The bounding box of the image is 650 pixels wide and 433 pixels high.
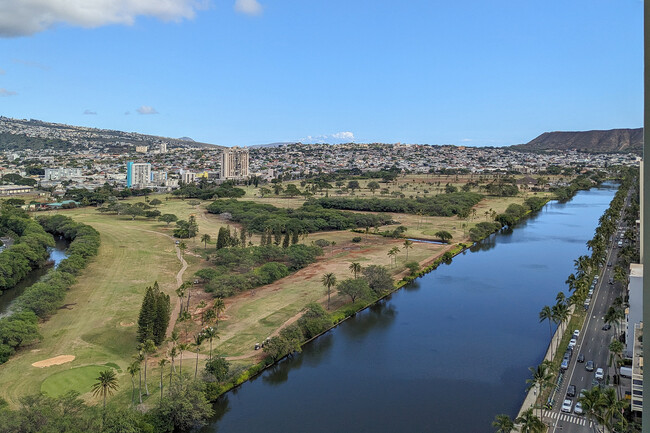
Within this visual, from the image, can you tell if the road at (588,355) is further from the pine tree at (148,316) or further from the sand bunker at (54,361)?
the sand bunker at (54,361)

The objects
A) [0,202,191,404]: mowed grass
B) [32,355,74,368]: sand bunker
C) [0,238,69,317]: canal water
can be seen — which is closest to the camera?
→ [0,202,191,404]: mowed grass

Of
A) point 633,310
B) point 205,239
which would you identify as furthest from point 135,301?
point 633,310

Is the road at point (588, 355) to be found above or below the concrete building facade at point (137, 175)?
below

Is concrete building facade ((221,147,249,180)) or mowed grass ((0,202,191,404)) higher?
concrete building facade ((221,147,249,180))

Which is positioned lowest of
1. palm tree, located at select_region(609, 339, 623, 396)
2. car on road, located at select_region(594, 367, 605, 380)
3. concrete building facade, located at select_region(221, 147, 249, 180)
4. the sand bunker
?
the sand bunker

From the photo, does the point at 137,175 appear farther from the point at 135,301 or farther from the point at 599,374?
the point at 599,374

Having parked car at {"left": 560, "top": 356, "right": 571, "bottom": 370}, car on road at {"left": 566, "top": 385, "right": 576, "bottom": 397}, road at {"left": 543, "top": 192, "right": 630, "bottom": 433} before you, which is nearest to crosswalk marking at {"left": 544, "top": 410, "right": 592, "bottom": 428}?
road at {"left": 543, "top": 192, "right": 630, "bottom": 433}

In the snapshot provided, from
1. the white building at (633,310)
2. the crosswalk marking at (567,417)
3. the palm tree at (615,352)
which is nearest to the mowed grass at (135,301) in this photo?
the crosswalk marking at (567,417)

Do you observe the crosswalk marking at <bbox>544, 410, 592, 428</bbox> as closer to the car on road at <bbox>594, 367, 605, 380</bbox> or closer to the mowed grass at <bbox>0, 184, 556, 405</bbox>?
the car on road at <bbox>594, 367, 605, 380</bbox>
